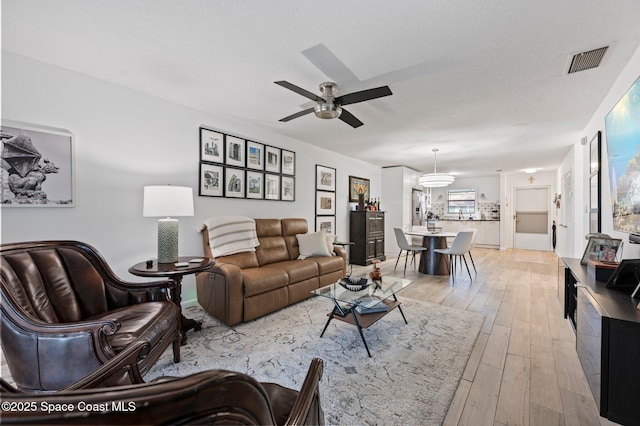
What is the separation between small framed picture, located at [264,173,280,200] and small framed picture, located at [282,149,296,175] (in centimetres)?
23

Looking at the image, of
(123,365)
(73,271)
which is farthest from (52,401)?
(73,271)

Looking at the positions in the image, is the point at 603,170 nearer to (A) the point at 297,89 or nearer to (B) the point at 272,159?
(A) the point at 297,89

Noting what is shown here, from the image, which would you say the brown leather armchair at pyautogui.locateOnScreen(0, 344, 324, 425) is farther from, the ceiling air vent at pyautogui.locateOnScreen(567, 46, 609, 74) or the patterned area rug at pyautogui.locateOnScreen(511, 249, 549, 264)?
the patterned area rug at pyautogui.locateOnScreen(511, 249, 549, 264)

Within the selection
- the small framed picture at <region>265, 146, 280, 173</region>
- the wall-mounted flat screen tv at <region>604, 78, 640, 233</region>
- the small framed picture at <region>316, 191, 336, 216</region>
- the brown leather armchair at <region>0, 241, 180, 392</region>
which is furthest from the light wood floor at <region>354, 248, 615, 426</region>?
the small framed picture at <region>265, 146, 280, 173</region>

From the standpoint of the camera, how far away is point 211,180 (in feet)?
11.2

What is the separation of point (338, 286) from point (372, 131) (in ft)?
8.24

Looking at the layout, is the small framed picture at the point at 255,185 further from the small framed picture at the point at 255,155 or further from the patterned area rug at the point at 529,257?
the patterned area rug at the point at 529,257

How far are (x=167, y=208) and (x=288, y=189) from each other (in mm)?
2282

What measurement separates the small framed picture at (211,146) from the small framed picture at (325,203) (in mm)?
2087

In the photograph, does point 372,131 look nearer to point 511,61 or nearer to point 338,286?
point 511,61

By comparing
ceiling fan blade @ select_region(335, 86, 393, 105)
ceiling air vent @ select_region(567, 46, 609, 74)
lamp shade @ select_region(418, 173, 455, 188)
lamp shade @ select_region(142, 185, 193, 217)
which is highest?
ceiling air vent @ select_region(567, 46, 609, 74)

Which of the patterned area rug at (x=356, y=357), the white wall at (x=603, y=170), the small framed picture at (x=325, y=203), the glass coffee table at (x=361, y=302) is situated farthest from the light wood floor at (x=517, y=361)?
the small framed picture at (x=325, y=203)

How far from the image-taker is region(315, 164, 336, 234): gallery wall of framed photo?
5.13m

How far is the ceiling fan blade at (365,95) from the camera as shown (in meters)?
2.15
